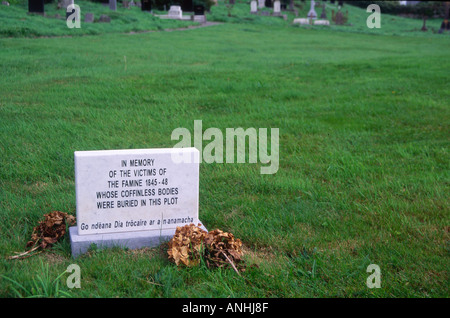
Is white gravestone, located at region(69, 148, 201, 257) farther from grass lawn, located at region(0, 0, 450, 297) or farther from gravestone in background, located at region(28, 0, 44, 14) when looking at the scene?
gravestone in background, located at region(28, 0, 44, 14)

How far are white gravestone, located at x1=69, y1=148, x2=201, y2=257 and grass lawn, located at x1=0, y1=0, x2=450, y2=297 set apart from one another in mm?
129

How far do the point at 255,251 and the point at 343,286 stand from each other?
653 mm

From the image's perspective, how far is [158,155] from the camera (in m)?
3.18

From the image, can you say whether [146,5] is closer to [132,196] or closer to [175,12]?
[175,12]

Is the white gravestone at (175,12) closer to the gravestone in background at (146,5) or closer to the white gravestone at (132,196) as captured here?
the gravestone in background at (146,5)

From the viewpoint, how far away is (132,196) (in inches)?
126

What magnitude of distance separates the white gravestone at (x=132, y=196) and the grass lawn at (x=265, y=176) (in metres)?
0.13

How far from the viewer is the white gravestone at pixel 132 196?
10.0 feet

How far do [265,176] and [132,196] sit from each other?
1.65 m

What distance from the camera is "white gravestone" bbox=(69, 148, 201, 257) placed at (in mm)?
3062

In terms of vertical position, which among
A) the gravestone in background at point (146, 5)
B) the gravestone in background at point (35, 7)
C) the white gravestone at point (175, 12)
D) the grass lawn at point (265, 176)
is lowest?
the grass lawn at point (265, 176)

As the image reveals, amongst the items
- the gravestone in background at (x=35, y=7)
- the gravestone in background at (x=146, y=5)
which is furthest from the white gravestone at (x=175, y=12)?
the gravestone in background at (x=35, y=7)

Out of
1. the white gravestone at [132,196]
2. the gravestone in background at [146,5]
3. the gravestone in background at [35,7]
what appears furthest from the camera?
the gravestone in background at [146,5]
